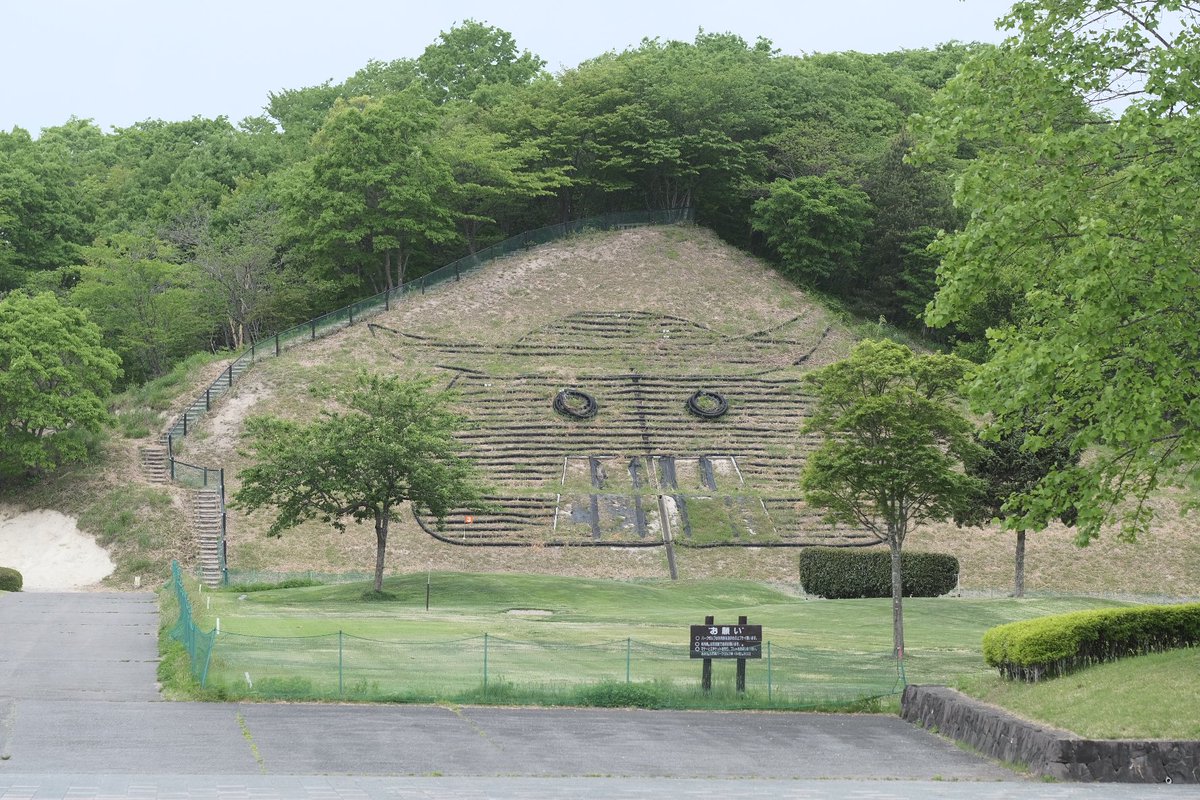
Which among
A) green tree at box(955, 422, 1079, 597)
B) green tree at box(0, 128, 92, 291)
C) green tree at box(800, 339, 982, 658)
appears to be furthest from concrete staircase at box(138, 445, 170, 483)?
Answer: green tree at box(955, 422, 1079, 597)

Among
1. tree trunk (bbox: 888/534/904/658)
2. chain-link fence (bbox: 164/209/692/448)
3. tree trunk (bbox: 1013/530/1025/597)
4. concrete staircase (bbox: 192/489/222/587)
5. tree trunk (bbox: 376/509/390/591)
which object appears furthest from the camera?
chain-link fence (bbox: 164/209/692/448)

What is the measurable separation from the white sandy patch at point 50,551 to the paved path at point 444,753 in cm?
2221

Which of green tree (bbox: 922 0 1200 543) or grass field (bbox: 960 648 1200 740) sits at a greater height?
green tree (bbox: 922 0 1200 543)

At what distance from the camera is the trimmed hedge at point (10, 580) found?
1635 inches

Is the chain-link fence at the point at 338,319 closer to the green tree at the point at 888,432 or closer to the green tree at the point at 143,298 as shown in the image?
the green tree at the point at 143,298

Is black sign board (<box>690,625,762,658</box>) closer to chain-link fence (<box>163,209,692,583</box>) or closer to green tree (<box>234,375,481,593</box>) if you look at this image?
green tree (<box>234,375,481,593</box>)

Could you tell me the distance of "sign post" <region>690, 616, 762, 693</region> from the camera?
859 inches

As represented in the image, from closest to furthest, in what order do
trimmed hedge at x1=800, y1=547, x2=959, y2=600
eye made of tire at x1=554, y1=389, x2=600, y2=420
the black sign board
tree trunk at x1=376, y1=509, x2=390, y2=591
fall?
1. the black sign board
2. tree trunk at x1=376, y1=509, x2=390, y2=591
3. trimmed hedge at x1=800, y1=547, x2=959, y2=600
4. eye made of tire at x1=554, y1=389, x2=600, y2=420

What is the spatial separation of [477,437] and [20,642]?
27.8 m

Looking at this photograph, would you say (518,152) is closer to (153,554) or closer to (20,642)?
(153,554)

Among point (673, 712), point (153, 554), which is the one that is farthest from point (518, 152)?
point (673, 712)

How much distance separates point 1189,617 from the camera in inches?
770

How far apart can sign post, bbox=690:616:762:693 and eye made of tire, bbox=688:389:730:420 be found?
35232 mm

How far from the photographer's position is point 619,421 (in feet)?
185
